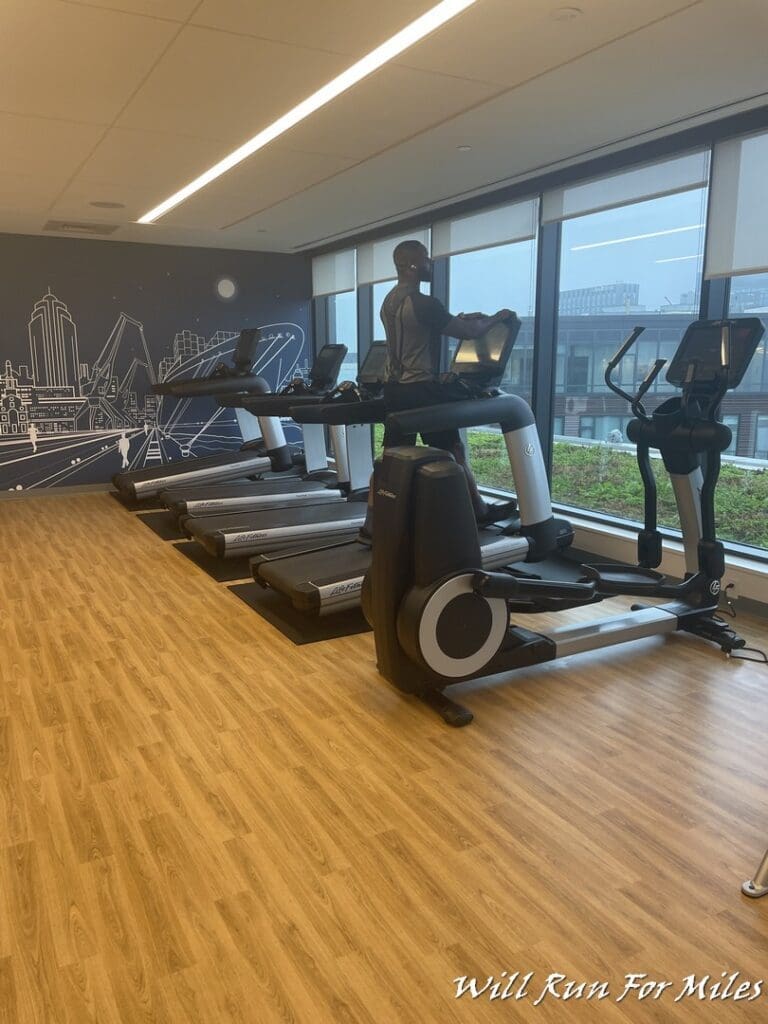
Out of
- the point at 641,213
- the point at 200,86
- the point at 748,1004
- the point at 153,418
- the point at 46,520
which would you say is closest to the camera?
the point at 748,1004

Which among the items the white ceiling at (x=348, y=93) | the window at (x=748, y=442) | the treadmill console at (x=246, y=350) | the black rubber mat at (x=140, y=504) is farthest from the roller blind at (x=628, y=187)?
the black rubber mat at (x=140, y=504)

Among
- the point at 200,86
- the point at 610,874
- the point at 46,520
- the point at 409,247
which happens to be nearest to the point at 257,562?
the point at 409,247

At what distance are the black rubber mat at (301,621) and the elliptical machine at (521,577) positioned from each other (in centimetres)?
65

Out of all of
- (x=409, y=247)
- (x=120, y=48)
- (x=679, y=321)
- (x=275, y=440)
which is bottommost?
(x=275, y=440)

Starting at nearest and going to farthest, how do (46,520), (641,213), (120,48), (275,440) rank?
1. (120,48)
2. (641,213)
3. (46,520)
4. (275,440)

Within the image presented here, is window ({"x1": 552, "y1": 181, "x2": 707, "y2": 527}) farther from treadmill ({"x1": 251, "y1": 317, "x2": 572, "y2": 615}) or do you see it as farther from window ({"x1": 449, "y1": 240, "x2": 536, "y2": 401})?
treadmill ({"x1": 251, "y1": 317, "x2": 572, "y2": 615})

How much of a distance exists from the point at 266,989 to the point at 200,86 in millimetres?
3315

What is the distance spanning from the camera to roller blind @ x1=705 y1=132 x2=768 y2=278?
3758mm

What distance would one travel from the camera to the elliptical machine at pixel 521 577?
2719mm

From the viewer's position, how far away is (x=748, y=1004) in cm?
155

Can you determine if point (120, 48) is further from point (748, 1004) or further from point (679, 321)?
point (748, 1004)

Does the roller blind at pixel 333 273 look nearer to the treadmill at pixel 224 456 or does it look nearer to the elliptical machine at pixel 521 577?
the treadmill at pixel 224 456

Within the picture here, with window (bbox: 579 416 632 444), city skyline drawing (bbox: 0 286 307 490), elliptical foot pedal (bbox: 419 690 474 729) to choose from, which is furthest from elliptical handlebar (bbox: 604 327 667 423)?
city skyline drawing (bbox: 0 286 307 490)

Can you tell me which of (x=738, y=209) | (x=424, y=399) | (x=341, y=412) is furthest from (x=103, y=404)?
(x=738, y=209)
